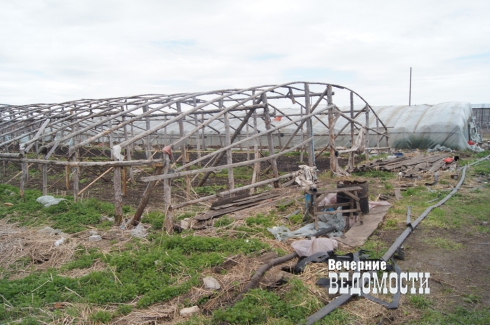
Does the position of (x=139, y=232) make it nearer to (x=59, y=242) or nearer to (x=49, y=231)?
(x=59, y=242)

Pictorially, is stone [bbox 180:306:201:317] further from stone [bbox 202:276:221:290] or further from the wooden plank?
the wooden plank

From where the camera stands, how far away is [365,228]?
24.5 feet

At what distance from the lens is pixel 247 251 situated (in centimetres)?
634

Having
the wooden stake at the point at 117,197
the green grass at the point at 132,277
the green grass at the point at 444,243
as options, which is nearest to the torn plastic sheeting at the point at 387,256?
the green grass at the point at 444,243

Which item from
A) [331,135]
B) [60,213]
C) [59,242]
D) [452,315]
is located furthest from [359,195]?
[60,213]

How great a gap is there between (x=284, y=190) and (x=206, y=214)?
9.91ft

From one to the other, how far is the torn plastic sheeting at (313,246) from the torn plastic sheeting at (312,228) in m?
0.80

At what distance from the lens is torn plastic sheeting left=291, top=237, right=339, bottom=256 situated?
240 inches

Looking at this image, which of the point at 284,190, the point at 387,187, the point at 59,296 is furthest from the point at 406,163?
the point at 59,296

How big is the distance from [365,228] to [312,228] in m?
1.01

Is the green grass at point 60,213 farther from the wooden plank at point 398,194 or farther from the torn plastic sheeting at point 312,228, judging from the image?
the wooden plank at point 398,194

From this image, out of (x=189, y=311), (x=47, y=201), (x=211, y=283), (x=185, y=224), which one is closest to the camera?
(x=189, y=311)

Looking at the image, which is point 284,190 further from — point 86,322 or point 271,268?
point 86,322

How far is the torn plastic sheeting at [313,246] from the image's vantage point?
20.0 ft
